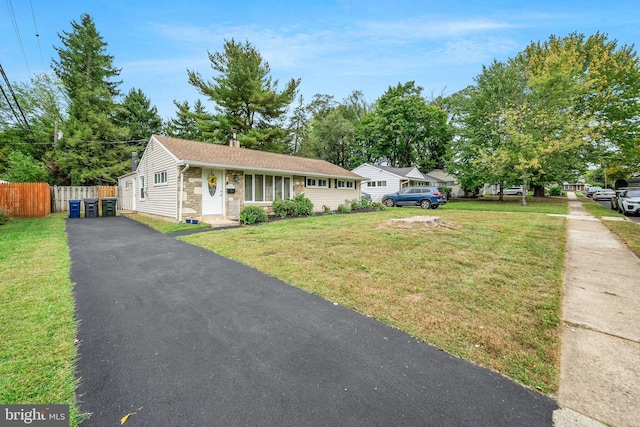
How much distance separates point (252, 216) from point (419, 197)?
44.4ft

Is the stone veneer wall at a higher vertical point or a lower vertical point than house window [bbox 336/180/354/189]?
lower

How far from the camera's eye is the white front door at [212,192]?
11453 mm

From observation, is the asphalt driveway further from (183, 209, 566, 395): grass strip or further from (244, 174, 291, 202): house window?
(244, 174, 291, 202): house window

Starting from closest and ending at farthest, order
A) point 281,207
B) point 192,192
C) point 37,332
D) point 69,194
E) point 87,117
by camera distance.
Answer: point 37,332, point 192,192, point 281,207, point 69,194, point 87,117

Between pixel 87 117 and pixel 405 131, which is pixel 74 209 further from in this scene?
pixel 405 131

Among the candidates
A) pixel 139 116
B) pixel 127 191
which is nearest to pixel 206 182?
pixel 127 191

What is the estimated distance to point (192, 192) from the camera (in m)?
11.0

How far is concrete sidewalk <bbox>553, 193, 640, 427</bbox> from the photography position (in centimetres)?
180

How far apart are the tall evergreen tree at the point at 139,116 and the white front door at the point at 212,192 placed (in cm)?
2036

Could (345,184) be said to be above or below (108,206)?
above

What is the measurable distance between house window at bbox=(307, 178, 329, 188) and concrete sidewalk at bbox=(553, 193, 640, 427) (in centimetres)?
1238

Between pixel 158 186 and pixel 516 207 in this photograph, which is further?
pixel 516 207

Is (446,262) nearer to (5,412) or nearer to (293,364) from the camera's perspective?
(293,364)

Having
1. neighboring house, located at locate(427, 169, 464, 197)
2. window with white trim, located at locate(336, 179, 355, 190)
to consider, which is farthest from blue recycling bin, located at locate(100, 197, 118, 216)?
neighboring house, located at locate(427, 169, 464, 197)
